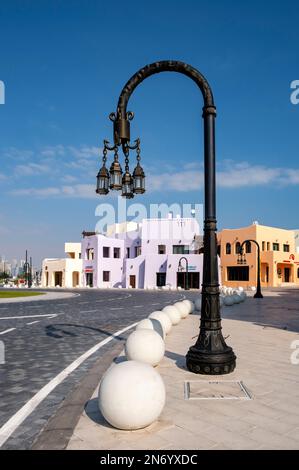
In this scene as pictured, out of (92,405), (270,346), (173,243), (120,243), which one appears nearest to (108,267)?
(120,243)

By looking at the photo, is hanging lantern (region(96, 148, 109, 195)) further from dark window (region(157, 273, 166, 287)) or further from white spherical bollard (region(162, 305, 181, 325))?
dark window (region(157, 273, 166, 287))

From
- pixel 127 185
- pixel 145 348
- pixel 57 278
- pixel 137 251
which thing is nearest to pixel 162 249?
pixel 137 251

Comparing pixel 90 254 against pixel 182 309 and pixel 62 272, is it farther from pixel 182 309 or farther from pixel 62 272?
pixel 182 309

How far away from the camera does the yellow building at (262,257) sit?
5891cm

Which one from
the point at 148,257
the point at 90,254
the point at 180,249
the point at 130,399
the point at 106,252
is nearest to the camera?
the point at 130,399

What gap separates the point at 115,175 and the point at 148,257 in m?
53.0

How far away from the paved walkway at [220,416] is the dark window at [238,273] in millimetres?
52474

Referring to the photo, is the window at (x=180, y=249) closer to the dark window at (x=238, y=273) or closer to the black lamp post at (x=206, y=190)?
the dark window at (x=238, y=273)

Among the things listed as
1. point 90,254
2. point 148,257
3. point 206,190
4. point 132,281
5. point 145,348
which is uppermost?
point 206,190

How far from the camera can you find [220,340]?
24.0ft

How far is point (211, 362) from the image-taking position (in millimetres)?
7141
